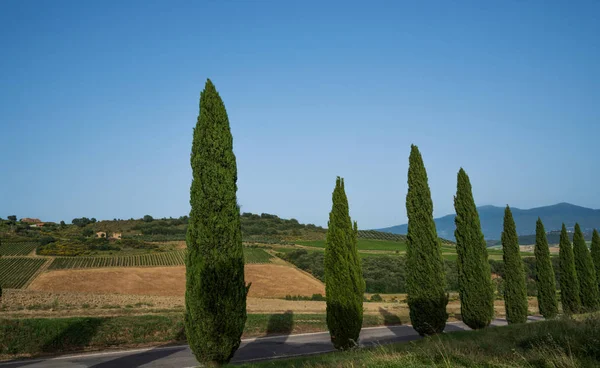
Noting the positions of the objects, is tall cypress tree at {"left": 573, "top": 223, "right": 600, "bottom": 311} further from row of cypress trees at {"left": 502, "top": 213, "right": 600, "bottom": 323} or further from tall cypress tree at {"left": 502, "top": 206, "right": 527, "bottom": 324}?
tall cypress tree at {"left": 502, "top": 206, "right": 527, "bottom": 324}

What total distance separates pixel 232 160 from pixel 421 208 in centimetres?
1032

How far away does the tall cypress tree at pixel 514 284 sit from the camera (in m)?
26.7

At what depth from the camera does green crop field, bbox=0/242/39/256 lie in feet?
200

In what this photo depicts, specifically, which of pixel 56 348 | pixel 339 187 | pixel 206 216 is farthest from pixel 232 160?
pixel 56 348

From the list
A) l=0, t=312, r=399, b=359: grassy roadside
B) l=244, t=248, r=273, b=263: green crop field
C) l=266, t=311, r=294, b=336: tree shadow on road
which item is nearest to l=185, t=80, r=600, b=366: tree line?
l=266, t=311, r=294, b=336: tree shadow on road

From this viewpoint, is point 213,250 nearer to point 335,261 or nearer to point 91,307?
point 335,261

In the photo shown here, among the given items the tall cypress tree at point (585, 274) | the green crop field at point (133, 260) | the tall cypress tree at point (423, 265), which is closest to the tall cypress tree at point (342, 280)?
the tall cypress tree at point (423, 265)

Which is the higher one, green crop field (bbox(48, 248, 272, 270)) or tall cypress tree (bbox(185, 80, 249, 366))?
tall cypress tree (bbox(185, 80, 249, 366))

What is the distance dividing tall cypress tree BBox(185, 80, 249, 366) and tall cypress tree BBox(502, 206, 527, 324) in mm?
20992

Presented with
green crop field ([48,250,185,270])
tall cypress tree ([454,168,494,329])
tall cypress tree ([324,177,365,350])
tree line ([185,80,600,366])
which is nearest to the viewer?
tree line ([185,80,600,366])

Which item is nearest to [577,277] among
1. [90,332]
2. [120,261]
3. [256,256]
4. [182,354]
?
[182,354]

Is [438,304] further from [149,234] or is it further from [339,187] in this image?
[149,234]

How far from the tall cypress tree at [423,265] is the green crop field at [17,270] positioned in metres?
41.6

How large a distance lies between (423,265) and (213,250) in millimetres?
10747
